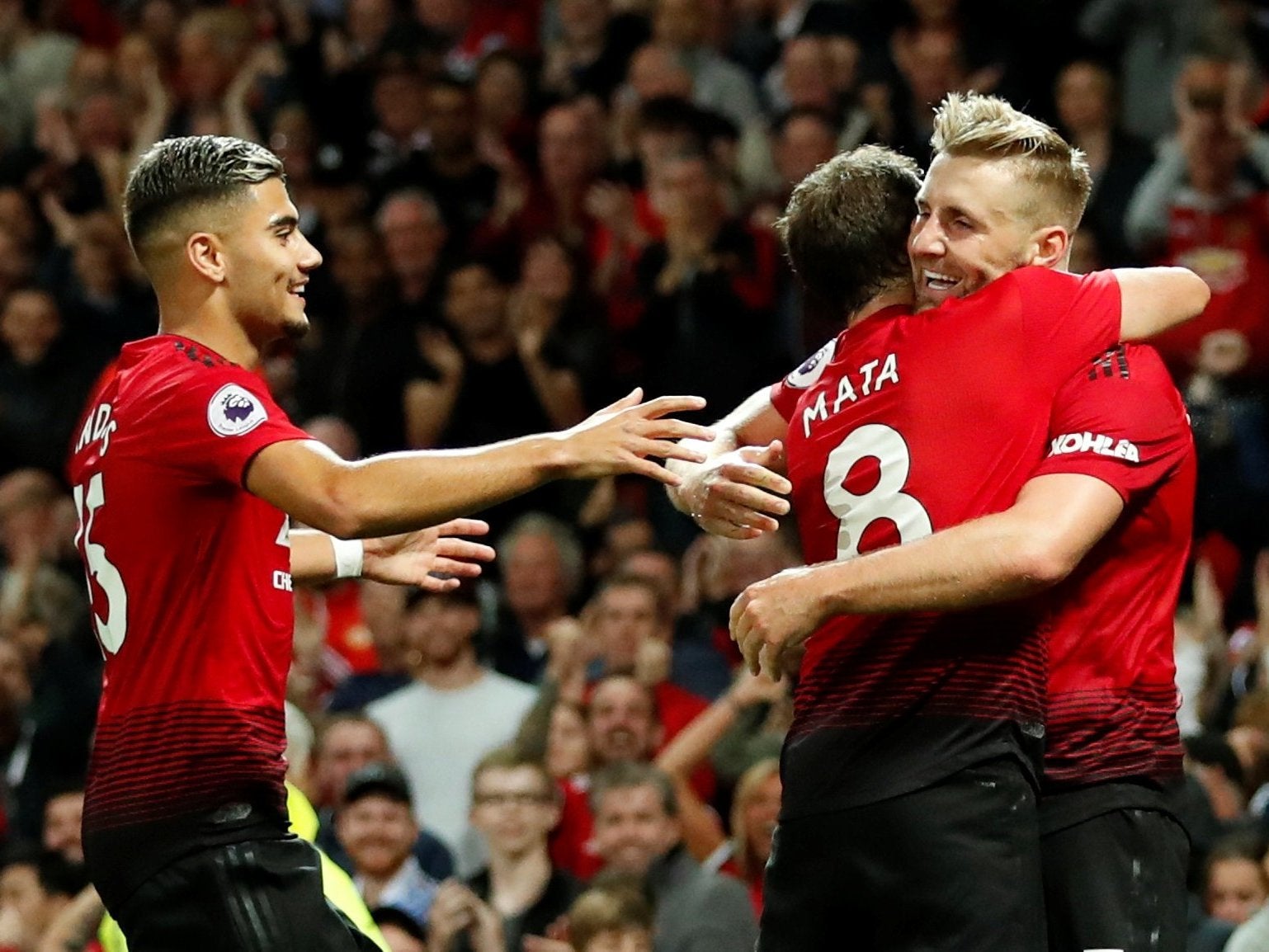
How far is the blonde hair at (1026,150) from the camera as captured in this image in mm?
4363

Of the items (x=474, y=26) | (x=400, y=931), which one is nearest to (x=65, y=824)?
(x=400, y=931)

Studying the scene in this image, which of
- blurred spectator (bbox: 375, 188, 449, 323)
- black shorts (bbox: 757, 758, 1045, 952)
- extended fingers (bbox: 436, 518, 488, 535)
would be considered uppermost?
blurred spectator (bbox: 375, 188, 449, 323)

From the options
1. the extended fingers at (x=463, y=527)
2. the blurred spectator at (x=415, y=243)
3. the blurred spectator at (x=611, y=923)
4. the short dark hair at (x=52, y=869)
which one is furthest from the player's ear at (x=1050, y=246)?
the blurred spectator at (x=415, y=243)

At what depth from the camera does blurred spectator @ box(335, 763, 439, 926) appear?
7586mm

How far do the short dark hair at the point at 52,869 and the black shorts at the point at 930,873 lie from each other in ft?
14.3

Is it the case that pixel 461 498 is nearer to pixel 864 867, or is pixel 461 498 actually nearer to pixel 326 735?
pixel 864 867

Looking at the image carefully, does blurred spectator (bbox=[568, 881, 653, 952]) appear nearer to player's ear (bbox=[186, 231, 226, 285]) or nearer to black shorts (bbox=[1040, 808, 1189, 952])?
black shorts (bbox=[1040, 808, 1189, 952])

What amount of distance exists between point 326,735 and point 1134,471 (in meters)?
4.66

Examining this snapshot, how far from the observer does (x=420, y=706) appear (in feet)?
28.6

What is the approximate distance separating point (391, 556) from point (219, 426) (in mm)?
866

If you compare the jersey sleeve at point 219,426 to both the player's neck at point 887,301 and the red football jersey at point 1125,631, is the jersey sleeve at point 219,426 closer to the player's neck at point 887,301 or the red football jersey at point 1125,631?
the player's neck at point 887,301

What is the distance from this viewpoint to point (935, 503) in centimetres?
420

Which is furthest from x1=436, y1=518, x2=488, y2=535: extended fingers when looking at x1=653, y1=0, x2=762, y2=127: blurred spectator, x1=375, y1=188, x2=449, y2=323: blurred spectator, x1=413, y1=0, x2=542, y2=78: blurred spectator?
x1=413, y1=0, x2=542, y2=78: blurred spectator

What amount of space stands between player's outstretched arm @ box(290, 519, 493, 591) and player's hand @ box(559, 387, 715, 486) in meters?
0.80
